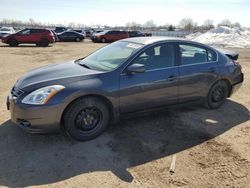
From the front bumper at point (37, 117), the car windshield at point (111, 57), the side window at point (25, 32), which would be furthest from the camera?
the side window at point (25, 32)

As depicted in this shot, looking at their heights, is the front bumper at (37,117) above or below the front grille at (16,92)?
below

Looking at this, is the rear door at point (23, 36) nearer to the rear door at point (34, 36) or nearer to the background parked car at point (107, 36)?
the rear door at point (34, 36)

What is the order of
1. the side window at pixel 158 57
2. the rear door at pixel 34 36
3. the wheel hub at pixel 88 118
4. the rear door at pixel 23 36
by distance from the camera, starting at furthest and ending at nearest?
the rear door at pixel 34 36, the rear door at pixel 23 36, the side window at pixel 158 57, the wheel hub at pixel 88 118

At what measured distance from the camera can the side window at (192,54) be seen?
4969mm

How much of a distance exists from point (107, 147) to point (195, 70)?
2.32m

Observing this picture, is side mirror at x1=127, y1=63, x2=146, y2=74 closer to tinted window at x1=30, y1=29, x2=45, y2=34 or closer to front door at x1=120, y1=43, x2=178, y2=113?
front door at x1=120, y1=43, x2=178, y2=113

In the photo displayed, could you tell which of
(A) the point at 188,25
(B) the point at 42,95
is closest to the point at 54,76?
(B) the point at 42,95

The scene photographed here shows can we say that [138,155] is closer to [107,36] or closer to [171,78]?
[171,78]

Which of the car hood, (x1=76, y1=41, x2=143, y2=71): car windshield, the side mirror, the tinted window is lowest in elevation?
the car hood

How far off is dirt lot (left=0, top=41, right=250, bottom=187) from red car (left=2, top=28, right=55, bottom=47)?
1814 centimetres

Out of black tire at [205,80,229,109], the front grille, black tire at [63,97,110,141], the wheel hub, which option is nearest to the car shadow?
black tire at [63,97,110,141]

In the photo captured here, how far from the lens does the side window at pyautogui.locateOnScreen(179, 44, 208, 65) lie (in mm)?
4969

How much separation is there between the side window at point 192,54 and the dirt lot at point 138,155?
44.4 inches

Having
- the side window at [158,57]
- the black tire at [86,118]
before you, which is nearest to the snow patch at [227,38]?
the side window at [158,57]
